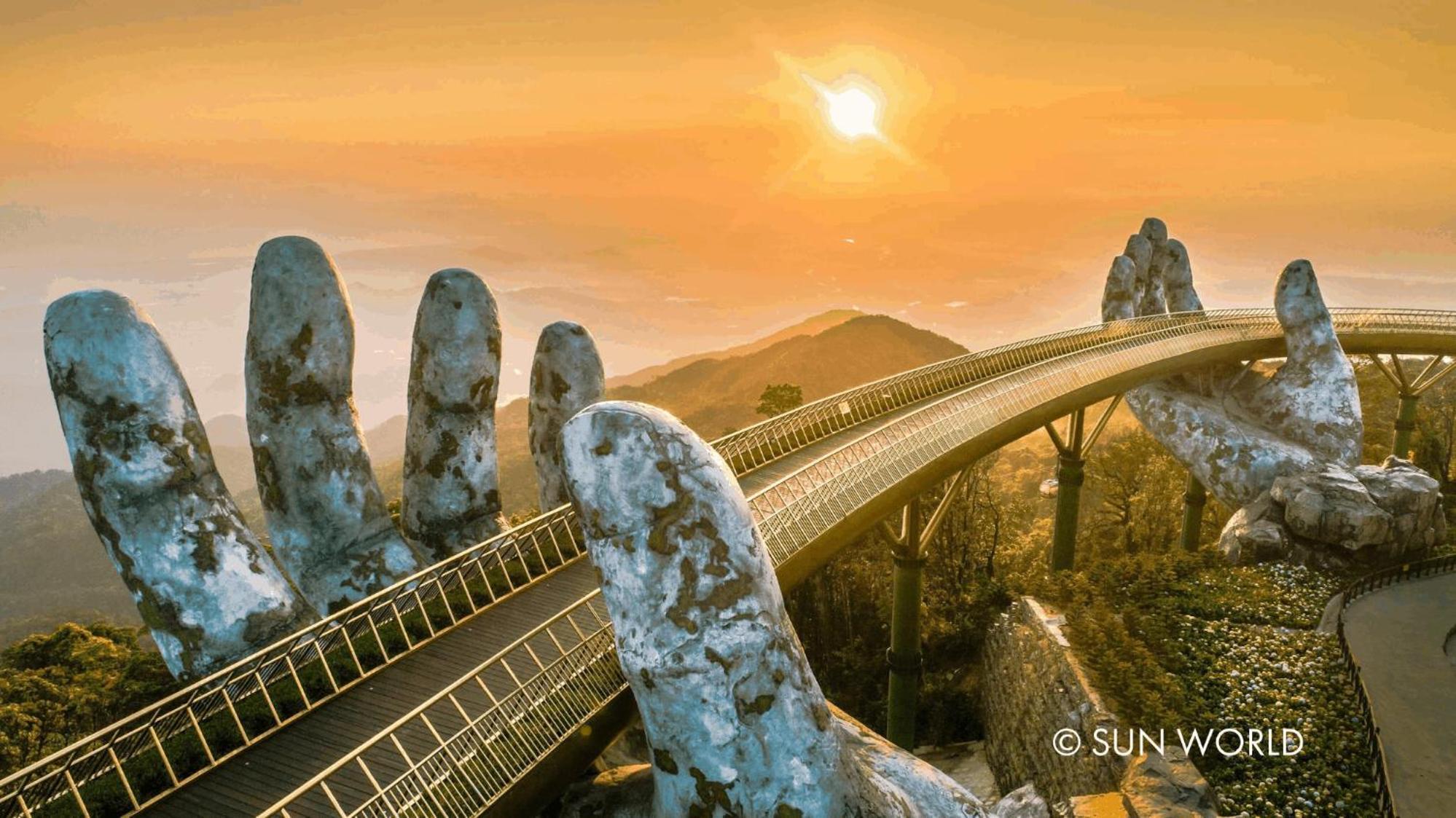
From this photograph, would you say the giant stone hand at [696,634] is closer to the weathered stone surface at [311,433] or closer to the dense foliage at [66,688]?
the weathered stone surface at [311,433]

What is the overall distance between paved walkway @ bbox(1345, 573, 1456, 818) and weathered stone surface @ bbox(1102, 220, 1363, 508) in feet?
21.8

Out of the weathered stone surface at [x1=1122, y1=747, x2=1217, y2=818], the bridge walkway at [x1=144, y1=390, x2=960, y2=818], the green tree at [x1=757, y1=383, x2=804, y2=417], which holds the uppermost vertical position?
the green tree at [x1=757, y1=383, x2=804, y2=417]

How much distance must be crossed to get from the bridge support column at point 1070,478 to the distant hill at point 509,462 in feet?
173

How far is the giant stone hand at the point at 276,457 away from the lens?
11789 mm

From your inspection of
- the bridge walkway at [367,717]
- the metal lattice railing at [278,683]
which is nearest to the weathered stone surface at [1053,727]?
the metal lattice railing at [278,683]

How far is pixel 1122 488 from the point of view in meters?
42.5

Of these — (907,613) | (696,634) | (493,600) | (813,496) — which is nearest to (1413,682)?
(907,613)

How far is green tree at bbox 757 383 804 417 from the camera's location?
1444 inches

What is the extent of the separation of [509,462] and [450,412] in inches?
4276

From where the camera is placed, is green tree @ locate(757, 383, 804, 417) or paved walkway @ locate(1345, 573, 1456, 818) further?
green tree @ locate(757, 383, 804, 417)

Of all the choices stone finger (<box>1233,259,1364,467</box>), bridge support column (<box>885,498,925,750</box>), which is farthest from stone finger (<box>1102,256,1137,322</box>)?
bridge support column (<box>885,498,925,750</box>)

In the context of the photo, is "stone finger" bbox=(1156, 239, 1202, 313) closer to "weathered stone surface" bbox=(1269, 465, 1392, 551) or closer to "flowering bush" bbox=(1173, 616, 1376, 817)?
Answer: "weathered stone surface" bbox=(1269, 465, 1392, 551)

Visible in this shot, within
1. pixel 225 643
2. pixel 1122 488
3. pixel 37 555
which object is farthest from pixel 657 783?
pixel 37 555

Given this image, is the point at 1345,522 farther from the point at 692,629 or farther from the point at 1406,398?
the point at 692,629
